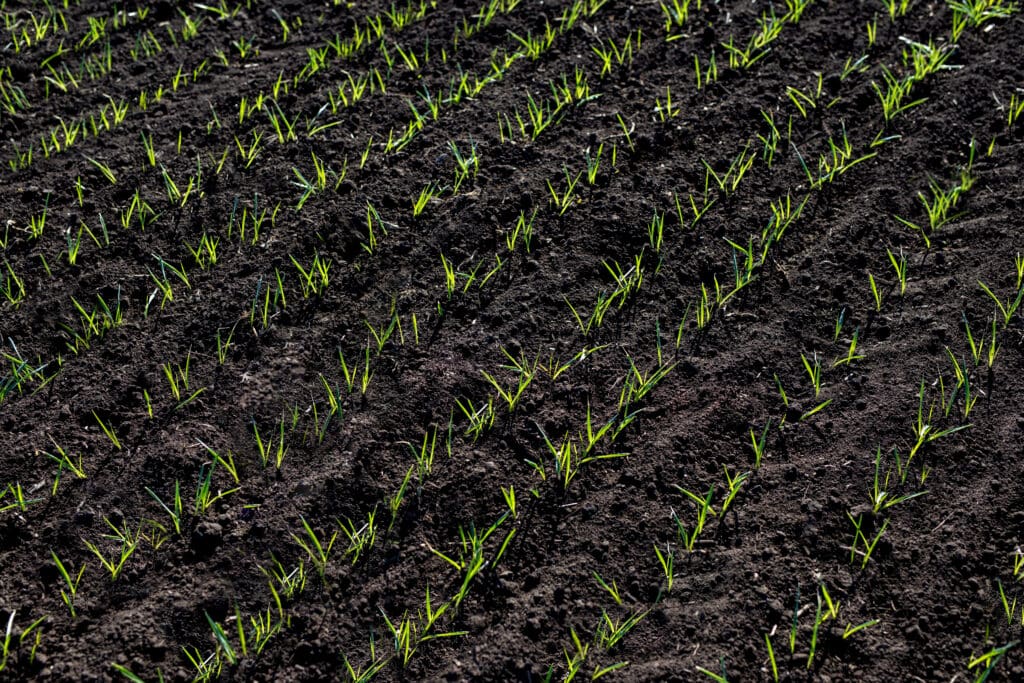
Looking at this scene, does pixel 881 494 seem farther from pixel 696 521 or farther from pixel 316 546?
pixel 316 546

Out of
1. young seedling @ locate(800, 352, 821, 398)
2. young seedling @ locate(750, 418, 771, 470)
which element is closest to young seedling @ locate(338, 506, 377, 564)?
young seedling @ locate(750, 418, 771, 470)

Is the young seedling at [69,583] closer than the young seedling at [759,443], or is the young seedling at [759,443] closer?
the young seedling at [69,583]

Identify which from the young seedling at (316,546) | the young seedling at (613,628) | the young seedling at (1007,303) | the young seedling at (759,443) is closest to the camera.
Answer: the young seedling at (613,628)

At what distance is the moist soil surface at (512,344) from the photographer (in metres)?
2.20

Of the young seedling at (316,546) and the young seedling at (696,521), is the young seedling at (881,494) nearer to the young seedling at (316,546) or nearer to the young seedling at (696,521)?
the young seedling at (696,521)

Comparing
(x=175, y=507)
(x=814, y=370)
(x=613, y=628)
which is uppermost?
(x=175, y=507)

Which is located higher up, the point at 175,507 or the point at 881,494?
the point at 175,507

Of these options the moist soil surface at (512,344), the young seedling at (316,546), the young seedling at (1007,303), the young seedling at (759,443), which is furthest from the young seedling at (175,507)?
the young seedling at (1007,303)

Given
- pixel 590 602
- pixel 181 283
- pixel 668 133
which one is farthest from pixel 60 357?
pixel 668 133

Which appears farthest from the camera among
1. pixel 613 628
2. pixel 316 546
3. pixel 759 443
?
pixel 759 443

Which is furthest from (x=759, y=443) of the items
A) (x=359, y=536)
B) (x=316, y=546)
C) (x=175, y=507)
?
(x=175, y=507)

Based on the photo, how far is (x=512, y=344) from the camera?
107 inches

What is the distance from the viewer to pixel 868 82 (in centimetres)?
344

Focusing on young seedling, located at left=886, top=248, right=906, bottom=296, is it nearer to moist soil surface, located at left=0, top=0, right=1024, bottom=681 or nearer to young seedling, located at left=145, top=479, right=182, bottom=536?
moist soil surface, located at left=0, top=0, right=1024, bottom=681
